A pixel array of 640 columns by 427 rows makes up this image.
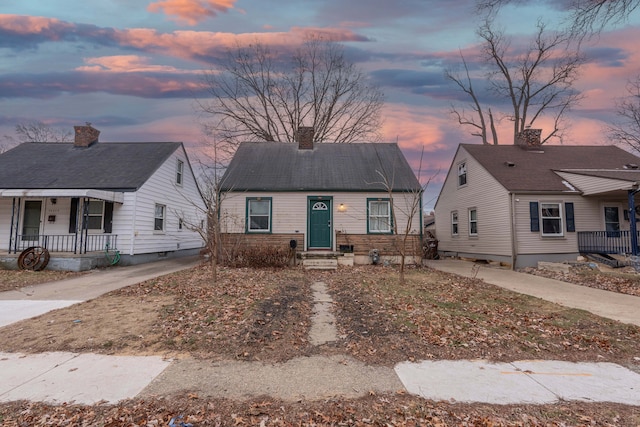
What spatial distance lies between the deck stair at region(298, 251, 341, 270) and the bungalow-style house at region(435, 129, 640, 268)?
310 inches

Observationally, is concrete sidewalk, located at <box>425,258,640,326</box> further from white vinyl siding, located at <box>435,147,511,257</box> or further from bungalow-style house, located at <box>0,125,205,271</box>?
bungalow-style house, located at <box>0,125,205,271</box>

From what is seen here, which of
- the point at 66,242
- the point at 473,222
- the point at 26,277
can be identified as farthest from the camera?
the point at 473,222

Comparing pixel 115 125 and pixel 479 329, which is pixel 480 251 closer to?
pixel 479 329

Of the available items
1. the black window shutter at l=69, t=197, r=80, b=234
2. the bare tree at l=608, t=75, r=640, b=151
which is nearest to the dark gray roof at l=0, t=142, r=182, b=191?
the black window shutter at l=69, t=197, r=80, b=234

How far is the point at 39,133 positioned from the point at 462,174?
3615cm

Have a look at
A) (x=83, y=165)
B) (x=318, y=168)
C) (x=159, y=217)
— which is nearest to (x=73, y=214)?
(x=83, y=165)

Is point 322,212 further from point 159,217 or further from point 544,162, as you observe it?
point 544,162

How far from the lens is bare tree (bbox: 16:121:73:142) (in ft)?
92.5

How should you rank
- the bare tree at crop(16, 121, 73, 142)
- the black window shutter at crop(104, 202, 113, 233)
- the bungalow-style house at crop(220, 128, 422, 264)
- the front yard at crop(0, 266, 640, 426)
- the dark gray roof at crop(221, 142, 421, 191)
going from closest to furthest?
the front yard at crop(0, 266, 640, 426) < the black window shutter at crop(104, 202, 113, 233) < the bungalow-style house at crop(220, 128, 422, 264) < the dark gray roof at crop(221, 142, 421, 191) < the bare tree at crop(16, 121, 73, 142)

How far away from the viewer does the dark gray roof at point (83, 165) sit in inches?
545

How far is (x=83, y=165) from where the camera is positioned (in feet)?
49.9

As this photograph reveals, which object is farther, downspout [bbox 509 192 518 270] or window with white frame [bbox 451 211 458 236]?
window with white frame [bbox 451 211 458 236]

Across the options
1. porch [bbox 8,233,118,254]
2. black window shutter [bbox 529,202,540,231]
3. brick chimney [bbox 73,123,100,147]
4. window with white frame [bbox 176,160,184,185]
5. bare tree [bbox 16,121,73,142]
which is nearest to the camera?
porch [bbox 8,233,118,254]

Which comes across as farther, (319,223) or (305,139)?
(305,139)
